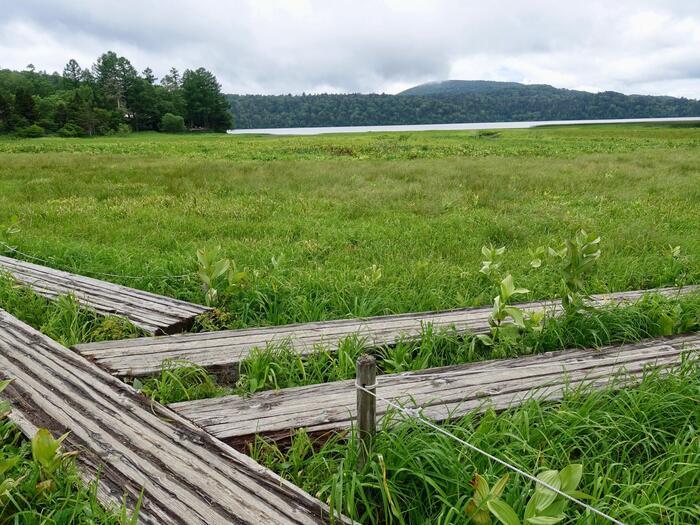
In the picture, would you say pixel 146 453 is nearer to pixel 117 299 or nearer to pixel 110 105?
pixel 117 299

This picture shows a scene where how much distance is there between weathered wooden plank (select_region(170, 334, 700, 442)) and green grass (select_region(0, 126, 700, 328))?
1.49 m

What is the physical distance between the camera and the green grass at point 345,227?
18.4ft

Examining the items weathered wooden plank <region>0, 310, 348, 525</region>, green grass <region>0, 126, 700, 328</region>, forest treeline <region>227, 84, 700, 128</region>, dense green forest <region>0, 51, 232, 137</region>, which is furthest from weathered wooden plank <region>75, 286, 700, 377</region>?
forest treeline <region>227, 84, 700, 128</region>

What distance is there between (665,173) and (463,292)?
14.8 meters

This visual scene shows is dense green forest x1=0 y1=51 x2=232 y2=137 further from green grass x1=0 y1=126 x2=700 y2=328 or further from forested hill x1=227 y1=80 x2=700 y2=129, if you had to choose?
green grass x1=0 y1=126 x2=700 y2=328

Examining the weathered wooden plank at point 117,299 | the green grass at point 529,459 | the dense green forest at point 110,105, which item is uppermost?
the dense green forest at point 110,105

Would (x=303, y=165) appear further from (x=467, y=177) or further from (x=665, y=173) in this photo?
(x=665, y=173)

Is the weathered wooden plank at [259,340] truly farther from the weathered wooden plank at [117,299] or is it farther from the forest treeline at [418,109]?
the forest treeline at [418,109]

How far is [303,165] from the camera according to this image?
19797 millimetres

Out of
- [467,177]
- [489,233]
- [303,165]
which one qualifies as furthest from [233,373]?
[303,165]

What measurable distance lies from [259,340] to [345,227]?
4807 mm

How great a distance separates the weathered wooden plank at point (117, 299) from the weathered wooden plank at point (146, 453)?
999mm

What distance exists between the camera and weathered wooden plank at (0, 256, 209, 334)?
4660 mm

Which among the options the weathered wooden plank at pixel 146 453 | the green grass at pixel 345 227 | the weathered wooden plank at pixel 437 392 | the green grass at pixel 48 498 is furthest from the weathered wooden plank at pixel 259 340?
the green grass at pixel 48 498
